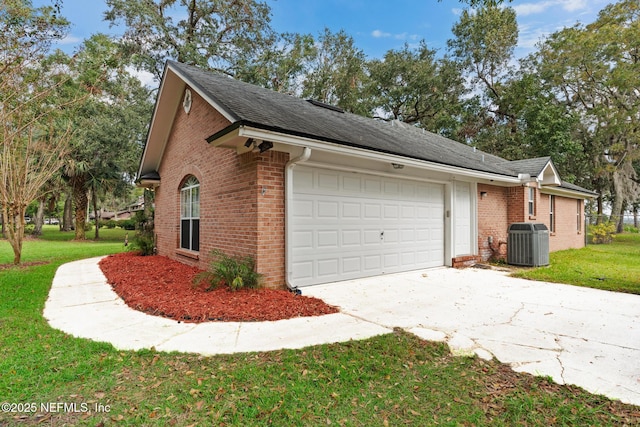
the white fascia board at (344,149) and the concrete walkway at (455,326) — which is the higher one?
the white fascia board at (344,149)

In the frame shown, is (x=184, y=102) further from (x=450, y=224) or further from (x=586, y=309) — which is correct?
(x=586, y=309)

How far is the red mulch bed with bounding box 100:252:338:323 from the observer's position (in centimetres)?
468

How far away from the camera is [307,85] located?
2352 centimetres

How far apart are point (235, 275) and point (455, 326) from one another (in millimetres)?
3655

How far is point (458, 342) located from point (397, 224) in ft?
14.9

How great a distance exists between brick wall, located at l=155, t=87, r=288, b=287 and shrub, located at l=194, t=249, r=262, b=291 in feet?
0.55

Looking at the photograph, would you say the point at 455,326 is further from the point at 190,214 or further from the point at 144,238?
the point at 144,238

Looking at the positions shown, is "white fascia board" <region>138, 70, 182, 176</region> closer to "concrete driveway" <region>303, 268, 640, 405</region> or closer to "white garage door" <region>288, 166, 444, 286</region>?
"white garage door" <region>288, 166, 444, 286</region>

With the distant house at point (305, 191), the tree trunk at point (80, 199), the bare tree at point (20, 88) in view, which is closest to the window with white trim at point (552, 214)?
the distant house at point (305, 191)

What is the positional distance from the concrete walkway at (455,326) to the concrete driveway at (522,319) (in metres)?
0.01

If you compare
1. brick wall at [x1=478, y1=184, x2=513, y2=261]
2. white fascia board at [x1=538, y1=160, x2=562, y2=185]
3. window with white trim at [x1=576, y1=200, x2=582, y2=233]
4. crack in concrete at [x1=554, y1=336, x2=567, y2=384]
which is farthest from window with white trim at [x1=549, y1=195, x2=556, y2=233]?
crack in concrete at [x1=554, y1=336, x2=567, y2=384]

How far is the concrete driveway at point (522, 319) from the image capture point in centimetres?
323

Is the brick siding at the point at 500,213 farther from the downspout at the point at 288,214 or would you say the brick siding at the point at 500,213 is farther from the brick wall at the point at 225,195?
the brick wall at the point at 225,195

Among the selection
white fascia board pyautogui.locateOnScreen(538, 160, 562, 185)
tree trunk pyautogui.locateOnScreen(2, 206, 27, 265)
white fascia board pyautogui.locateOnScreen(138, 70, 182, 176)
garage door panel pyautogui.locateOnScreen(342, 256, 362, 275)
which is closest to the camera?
garage door panel pyautogui.locateOnScreen(342, 256, 362, 275)
